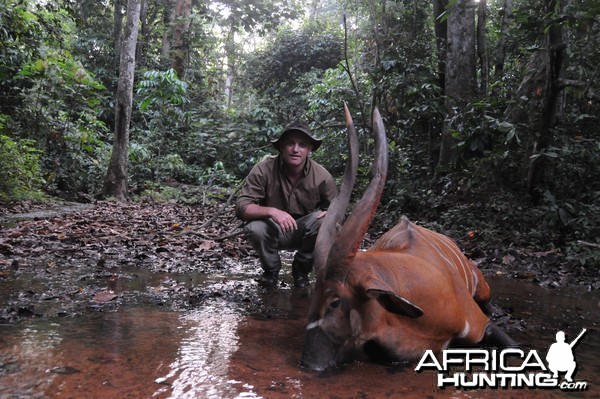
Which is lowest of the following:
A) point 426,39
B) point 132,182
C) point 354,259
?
point 354,259

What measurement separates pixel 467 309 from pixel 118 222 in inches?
246

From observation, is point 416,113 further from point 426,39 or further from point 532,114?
point 532,114

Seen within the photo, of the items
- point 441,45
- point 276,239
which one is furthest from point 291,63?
point 276,239

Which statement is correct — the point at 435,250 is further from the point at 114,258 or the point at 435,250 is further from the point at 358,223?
the point at 114,258

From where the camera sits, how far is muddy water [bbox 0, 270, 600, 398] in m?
2.16

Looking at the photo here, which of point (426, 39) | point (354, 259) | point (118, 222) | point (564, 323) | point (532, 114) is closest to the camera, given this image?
point (354, 259)

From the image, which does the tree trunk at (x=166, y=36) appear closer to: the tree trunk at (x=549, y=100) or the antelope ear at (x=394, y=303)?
the tree trunk at (x=549, y=100)

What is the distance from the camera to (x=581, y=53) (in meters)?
7.46

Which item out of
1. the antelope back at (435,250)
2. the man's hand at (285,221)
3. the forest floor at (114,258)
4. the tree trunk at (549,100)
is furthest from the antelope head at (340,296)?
the tree trunk at (549,100)

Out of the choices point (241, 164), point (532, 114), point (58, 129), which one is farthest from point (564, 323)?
point (241, 164)

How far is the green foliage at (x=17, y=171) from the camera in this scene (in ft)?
31.5

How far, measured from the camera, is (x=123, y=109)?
11.4 m

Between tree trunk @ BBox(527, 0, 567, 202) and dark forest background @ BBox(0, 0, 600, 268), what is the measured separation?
0.02 meters

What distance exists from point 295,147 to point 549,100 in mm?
4233
